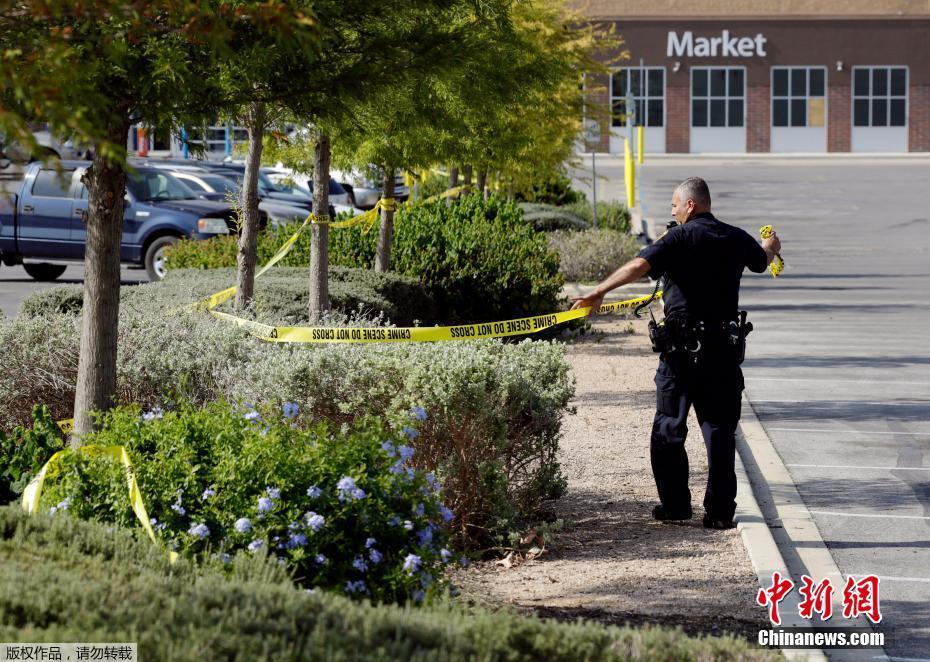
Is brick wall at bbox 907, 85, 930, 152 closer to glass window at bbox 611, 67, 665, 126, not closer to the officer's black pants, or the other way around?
glass window at bbox 611, 67, 665, 126

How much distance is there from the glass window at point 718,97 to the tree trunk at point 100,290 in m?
57.7

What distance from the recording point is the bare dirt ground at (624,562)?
5.39 metres

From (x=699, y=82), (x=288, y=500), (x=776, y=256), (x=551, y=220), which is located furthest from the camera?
(x=699, y=82)

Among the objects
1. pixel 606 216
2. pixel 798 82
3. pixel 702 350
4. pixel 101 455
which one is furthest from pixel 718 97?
pixel 101 455

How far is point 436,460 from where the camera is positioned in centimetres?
639

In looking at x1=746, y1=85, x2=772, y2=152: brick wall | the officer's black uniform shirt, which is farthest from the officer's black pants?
x1=746, y1=85, x2=772, y2=152: brick wall

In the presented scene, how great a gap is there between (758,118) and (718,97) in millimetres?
2093

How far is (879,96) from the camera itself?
201ft

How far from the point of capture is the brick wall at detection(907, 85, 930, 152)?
6100 centimetres

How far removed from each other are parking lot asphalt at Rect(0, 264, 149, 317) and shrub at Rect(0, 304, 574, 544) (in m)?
10.3

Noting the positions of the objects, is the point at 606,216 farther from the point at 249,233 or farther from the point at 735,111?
the point at 735,111

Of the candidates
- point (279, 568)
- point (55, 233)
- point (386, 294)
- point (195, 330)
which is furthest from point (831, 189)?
point (279, 568)

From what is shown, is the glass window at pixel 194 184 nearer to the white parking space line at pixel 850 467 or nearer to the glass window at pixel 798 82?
the white parking space line at pixel 850 467

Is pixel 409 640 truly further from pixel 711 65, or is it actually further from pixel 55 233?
pixel 711 65
